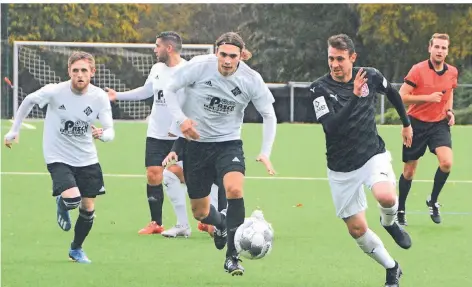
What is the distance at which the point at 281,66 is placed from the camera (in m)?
49.1

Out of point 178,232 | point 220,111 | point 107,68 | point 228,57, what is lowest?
point 107,68

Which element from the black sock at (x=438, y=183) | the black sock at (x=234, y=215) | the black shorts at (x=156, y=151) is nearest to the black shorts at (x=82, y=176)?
the black sock at (x=234, y=215)

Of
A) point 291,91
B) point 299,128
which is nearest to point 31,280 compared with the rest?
point 299,128

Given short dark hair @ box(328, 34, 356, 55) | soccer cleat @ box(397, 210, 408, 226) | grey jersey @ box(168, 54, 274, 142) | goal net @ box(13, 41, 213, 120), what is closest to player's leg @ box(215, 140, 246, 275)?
grey jersey @ box(168, 54, 274, 142)

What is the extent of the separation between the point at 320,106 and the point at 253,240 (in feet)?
3.91

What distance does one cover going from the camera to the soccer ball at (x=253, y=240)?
9422 millimetres

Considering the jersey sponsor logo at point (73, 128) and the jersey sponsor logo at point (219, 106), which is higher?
the jersey sponsor logo at point (219, 106)

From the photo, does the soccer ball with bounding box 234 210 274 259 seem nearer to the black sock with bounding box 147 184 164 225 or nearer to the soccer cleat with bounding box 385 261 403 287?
the soccer cleat with bounding box 385 261 403 287

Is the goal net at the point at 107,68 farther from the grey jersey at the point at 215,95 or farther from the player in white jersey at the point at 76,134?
the grey jersey at the point at 215,95

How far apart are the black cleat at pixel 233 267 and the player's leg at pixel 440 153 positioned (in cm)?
432

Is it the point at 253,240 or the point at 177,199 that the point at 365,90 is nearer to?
the point at 253,240

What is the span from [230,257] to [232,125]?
4.17ft

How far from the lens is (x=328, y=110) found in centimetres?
930

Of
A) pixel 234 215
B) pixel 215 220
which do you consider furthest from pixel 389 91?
pixel 215 220
